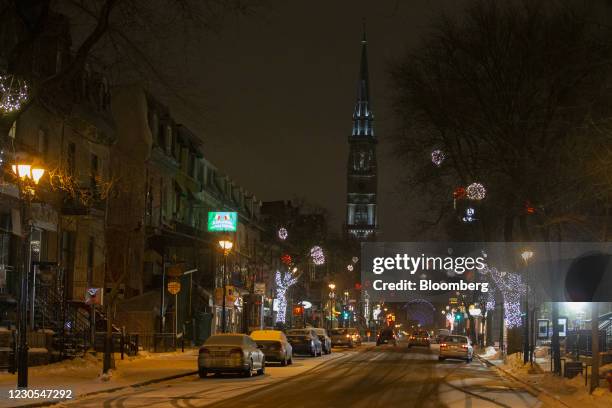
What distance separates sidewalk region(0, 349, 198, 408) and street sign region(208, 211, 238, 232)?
829 inches

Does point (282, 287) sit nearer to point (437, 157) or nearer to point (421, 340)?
point (421, 340)

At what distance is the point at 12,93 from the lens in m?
17.7

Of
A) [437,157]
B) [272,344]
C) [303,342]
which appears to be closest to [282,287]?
[303,342]

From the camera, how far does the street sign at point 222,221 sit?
2361 inches

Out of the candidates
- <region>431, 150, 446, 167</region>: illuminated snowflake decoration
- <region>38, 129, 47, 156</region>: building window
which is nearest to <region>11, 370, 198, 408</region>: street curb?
<region>38, 129, 47, 156</region>: building window

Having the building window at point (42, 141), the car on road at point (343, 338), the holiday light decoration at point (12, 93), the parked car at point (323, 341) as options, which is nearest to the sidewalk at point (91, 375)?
the holiday light decoration at point (12, 93)

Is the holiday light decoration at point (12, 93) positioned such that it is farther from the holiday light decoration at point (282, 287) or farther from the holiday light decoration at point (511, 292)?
the holiday light decoration at point (282, 287)

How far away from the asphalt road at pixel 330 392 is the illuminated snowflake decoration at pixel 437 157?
32.8 feet

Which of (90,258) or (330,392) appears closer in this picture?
(330,392)

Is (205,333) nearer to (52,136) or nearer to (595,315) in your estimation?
(52,136)

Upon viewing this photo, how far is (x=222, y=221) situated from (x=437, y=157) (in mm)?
23750

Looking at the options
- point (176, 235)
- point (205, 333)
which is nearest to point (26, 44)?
point (176, 235)

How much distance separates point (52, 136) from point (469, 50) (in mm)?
18287

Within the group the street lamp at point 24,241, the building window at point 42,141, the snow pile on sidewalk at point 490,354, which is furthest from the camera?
the snow pile on sidewalk at point 490,354
